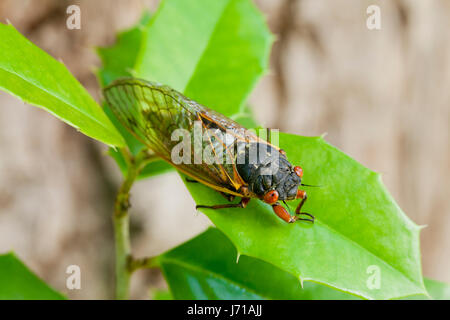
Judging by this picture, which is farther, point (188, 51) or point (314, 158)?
point (188, 51)

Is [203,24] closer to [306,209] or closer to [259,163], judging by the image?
[259,163]

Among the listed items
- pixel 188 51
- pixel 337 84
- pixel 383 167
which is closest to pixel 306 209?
pixel 188 51

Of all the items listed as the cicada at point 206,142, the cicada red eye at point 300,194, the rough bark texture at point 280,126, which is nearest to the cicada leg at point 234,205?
the cicada at point 206,142

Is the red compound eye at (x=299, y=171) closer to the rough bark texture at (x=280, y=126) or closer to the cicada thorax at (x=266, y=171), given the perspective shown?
the cicada thorax at (x=266, y=171)

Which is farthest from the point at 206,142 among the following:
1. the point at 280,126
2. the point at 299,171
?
the point at 280,126

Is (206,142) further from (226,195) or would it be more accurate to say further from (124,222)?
(124,222)
